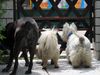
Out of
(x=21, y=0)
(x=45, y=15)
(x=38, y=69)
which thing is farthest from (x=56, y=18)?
(x=38, y=69)

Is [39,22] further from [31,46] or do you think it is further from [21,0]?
[31,46]

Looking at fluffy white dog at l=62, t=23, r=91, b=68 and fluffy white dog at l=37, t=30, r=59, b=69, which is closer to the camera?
fluffy white dog at l=37, t=30, r=59, b=69

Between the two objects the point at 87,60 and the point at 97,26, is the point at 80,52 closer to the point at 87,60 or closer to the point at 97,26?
the point at 87,60

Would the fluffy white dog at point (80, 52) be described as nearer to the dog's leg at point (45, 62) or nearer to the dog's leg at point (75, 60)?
the dog's leg at point (75, 60)

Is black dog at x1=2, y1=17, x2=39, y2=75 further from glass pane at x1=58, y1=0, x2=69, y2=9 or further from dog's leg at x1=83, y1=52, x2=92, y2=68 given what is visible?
glass pane at x1=58, y1=0, x2=69, y2=9

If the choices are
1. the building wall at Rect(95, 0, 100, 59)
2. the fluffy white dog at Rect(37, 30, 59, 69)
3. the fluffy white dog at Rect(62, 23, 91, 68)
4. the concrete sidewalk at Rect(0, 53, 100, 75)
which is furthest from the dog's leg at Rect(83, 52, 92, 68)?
the building wall at Rect(95, 0, 100, 59)

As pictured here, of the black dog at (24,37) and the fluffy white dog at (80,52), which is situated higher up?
the black dog at (24,37)

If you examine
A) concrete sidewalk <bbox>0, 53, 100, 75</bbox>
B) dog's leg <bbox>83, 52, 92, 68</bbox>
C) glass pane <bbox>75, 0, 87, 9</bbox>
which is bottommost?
concrete sidewalk <bbox>0, 53, 100, 75</bbox>

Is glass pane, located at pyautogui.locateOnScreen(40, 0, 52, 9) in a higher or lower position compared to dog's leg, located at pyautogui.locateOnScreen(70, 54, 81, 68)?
higher

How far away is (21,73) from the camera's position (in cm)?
948

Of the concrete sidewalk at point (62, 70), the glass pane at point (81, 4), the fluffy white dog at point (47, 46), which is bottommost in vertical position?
the concrete sidewalk at point (62, 70)

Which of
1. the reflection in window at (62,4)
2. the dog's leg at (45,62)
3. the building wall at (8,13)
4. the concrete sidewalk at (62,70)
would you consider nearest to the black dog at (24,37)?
the concrete sidewalk at (62,70)

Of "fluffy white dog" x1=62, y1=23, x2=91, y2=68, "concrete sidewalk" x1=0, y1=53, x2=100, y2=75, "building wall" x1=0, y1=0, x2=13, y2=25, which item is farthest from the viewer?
"building wall" x1=0, y1=0, x2=13, y2=25

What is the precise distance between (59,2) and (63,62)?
6.27 ft
